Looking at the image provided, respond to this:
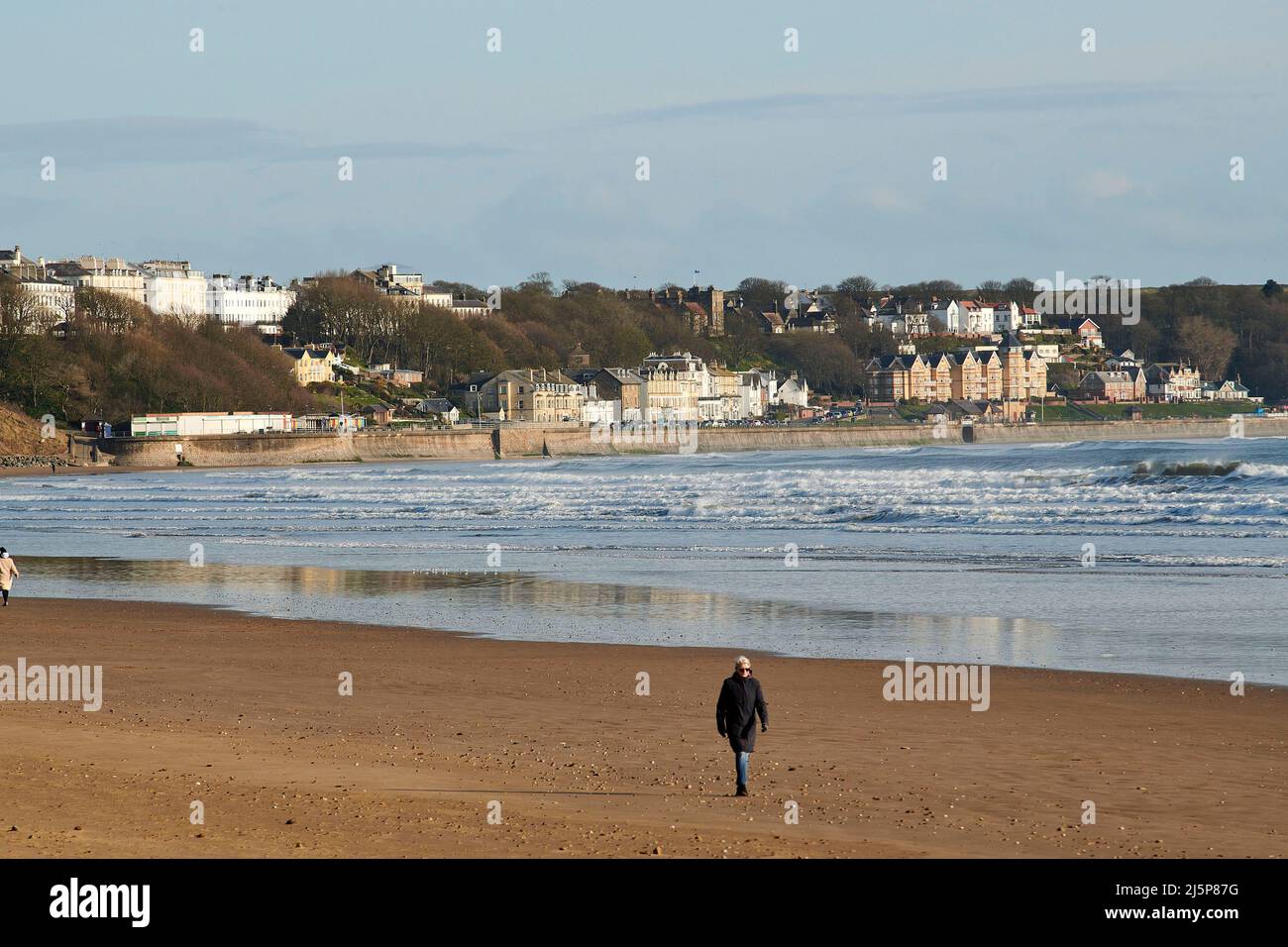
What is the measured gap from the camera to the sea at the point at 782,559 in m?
17.2

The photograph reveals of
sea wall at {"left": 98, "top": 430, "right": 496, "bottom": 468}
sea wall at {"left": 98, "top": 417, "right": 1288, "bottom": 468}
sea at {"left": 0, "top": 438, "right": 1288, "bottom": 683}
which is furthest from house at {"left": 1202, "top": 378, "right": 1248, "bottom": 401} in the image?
sea at {"left": 0, "top": 438, "right": 1288, "bottom": 683}

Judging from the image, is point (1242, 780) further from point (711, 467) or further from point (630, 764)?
point (711, 467)

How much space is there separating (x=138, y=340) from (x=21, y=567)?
279 feet

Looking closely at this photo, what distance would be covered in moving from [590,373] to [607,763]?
132106 mm

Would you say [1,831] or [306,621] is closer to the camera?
[1,831]

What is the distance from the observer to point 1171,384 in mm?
176500

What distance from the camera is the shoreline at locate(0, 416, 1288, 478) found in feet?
298

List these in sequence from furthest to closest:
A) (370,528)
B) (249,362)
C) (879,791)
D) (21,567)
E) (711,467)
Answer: (249,362), (711,467), (370,528), (21,567), (879,791)

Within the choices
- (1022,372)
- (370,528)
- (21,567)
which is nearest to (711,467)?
(370,528)

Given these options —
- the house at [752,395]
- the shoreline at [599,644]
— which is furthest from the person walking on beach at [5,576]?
the house at [752,395]

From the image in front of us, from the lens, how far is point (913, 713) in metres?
12.3

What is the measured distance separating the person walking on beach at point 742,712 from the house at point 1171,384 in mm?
171059

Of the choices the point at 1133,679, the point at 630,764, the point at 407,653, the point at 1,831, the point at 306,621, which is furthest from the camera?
the point at 306,621

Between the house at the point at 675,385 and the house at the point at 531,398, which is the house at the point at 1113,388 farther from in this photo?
the house at the point at 531,398
